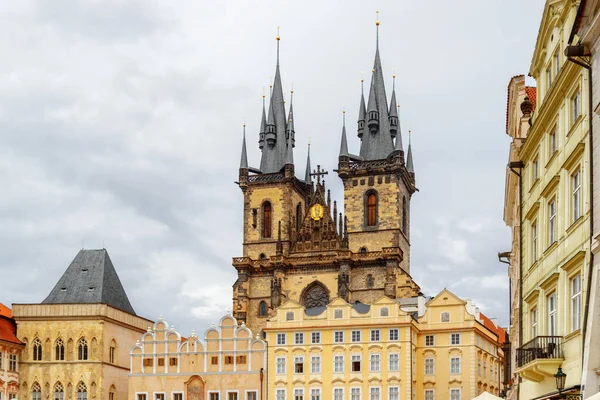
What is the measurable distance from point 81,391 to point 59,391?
175cm

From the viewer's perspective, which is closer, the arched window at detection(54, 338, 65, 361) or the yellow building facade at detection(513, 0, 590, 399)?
the yellow building facade at detection(513, 0, 590, 399)

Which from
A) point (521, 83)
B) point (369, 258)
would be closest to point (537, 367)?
point (521, 83)

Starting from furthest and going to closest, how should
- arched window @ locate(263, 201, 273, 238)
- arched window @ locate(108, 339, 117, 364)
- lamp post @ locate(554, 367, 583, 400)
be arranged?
arched window @ locate(263, 201, 273, 238) → arched window @ locate(108, 339, 117, 364) → lamp post @ locate(554, 367, 583, 400)

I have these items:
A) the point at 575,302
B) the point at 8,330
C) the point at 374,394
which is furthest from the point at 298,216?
the point at 575,302

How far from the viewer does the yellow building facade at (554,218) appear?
1909cm

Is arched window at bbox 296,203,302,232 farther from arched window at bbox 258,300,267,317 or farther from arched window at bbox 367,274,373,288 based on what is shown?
arched window at bbox 367,274,373,288

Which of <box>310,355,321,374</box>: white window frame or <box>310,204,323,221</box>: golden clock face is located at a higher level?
<box>310,204,323,221</box>: golden clock face

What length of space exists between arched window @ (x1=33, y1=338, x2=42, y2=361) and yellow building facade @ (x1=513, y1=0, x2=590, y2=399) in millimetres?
52647

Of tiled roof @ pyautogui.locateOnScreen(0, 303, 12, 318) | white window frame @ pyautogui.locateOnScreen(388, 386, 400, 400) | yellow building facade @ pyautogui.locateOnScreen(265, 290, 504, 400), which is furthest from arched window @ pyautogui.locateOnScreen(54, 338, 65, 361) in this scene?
white window frame @ pyautogui.locateOnScreen(388, 386, 400, 400)

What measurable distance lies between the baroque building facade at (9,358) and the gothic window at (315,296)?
959 inches

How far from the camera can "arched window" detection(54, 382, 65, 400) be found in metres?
71.0

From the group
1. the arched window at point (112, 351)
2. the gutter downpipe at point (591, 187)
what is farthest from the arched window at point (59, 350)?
the gutter downpipe at point (591, 187)

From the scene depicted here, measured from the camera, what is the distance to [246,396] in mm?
68312

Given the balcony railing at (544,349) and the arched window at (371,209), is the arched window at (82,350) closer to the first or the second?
the arched window at (371,209)
